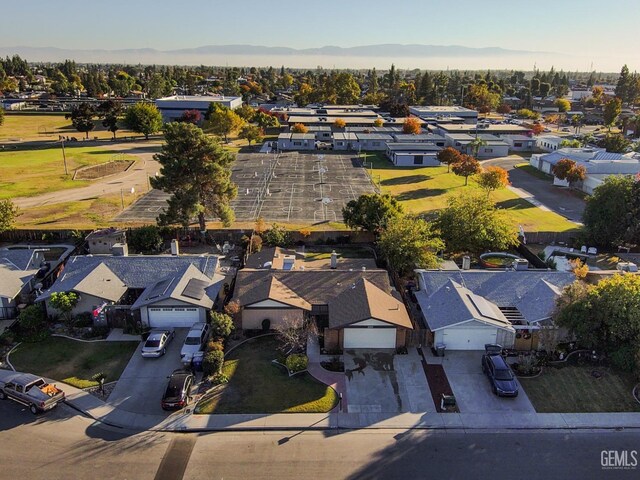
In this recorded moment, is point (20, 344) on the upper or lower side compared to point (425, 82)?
lower

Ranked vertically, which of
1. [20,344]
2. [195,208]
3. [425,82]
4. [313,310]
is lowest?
[20,344]

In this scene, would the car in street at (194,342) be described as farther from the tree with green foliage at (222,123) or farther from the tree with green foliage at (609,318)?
the tree with green foliage at (222,123)

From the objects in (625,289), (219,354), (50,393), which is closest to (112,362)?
(50,393)

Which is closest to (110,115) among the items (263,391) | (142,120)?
(142,120)

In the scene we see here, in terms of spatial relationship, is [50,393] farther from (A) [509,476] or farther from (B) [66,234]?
(B) [66,234]

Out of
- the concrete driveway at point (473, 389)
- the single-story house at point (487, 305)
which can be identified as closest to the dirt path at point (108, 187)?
the single-story house at point (487, 305)
